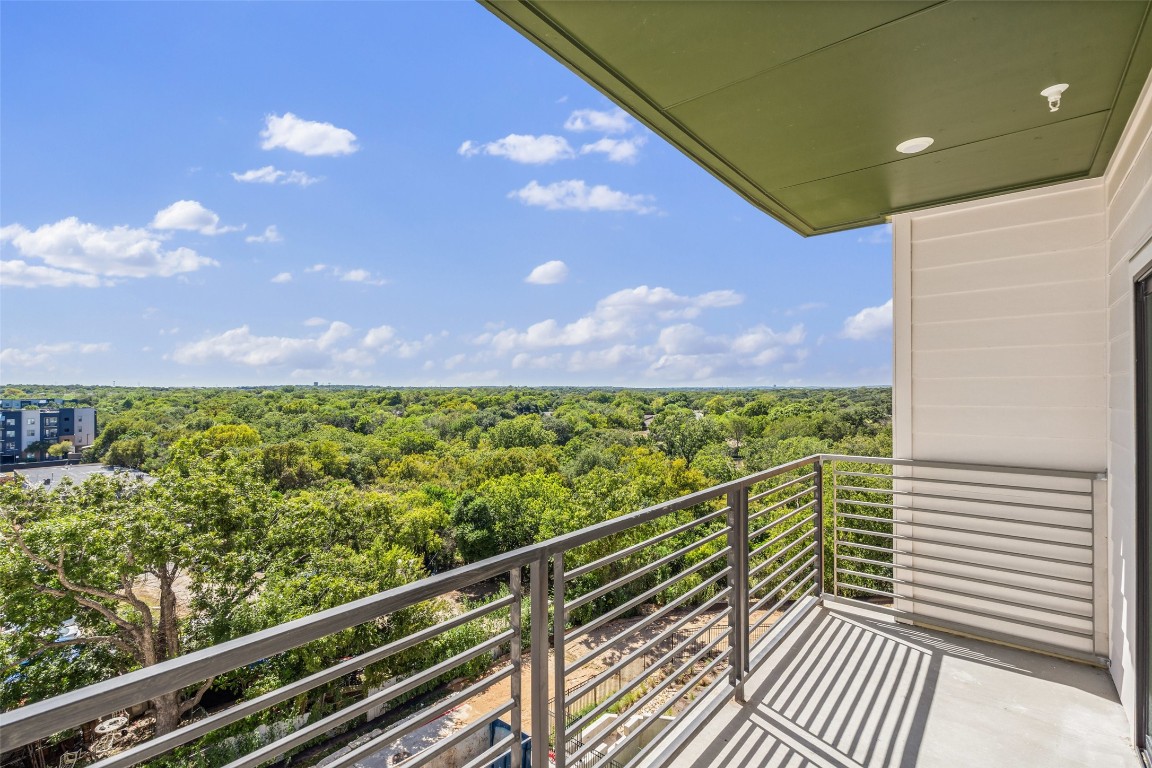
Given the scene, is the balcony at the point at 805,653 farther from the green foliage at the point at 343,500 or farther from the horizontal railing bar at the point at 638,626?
the green foliage at the point at 343,500

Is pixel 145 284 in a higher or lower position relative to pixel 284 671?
higher

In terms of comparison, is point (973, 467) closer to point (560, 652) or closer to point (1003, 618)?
point (1003, 618)

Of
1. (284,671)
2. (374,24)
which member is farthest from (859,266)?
(284,671)

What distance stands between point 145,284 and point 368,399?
55.9 ft

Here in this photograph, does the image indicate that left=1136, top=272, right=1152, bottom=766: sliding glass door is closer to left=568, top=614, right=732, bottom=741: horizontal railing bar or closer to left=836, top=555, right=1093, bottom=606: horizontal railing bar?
left=836, top=555, right=1093, bottom=606: horizontal railing bar

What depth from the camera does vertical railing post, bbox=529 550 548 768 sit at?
137 cm

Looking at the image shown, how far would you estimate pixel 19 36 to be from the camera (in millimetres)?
21656

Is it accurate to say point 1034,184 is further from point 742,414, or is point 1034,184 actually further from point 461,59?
point 742,414

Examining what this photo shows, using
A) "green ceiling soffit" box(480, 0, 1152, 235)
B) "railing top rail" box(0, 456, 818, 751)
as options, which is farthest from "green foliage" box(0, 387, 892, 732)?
"green ceiling soffit" box(480, 0, 1152, 235)

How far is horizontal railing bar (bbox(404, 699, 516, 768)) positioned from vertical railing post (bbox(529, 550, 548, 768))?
0.07 m

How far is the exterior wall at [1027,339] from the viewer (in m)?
2.30

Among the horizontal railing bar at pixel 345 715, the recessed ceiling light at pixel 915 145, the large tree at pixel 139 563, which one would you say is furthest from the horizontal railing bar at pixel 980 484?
the large tree at pixel 139 563

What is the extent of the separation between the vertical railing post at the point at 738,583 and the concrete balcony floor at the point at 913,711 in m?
0.12

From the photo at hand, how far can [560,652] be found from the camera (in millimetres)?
1429
